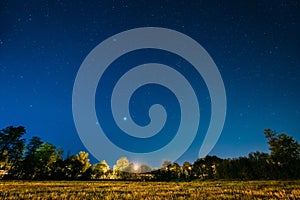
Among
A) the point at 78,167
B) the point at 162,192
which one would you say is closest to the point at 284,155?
the point at 162,192

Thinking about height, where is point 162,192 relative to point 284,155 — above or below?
below

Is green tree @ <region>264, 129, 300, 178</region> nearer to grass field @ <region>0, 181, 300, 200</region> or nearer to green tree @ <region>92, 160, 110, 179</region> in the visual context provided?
grass field @ <region>0, 181, 300, 200</region>

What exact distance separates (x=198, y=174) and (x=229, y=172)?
30.1m

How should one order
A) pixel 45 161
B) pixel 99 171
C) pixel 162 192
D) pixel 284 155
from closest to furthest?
1. pixel 162 192
2. pixel 284 155
3. pixel 45 161
4. pixel 99 171

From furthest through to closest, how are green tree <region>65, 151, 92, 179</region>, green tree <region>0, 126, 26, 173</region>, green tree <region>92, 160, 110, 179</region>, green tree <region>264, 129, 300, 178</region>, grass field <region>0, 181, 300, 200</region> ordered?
green tree <region>92, 160, 110, 179</region> < green tree <region>65, 151, 92, 179</region> < green tree <region>0, 126, 26, 173</region> < green tree <region>264, 129, 300, 178</region> < grass field <region>0, 181, 300, 200</region>

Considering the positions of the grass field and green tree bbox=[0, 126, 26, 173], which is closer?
the grass field

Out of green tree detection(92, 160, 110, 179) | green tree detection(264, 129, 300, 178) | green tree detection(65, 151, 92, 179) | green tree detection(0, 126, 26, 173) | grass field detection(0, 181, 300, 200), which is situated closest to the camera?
grass field detection(0, 181, 300, 200)

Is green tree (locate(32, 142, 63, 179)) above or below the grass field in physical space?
above

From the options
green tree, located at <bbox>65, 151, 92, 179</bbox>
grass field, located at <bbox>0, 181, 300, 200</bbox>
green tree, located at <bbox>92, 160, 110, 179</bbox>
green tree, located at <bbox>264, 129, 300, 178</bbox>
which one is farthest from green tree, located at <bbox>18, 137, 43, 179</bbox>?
green tree, located at <bbox>264, 129, 300, 178</bbox>

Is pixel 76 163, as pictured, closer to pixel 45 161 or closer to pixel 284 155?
pixel 45 161

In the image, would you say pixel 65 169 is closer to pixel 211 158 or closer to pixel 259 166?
pixel 259 166

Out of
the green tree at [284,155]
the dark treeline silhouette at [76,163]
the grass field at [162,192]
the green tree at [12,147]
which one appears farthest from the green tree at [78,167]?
the green tree at [284,155]

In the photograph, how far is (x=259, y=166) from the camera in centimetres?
5569

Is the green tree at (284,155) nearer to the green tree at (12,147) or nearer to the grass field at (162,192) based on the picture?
the grass field at (162,192)
